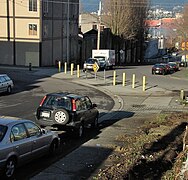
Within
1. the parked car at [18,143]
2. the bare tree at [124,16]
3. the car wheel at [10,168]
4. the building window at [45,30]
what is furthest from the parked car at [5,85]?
the bare tree at [124,16]

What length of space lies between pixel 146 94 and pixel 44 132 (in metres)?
21.3

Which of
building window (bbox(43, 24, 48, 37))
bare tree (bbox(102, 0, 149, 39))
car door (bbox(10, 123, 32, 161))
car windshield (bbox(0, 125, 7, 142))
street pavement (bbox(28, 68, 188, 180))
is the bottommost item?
street pavement (bbox(28, 68, 188, 180))

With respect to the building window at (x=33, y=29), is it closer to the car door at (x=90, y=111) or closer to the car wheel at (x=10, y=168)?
the car door at (x=90, y=111)

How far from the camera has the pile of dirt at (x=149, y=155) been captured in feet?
31.5

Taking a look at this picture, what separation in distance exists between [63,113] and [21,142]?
15.6ft

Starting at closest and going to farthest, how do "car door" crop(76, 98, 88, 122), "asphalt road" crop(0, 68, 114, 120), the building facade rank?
"car door" crop(76, 98, 88, 122), "asphalt road" crop(0, 68, 114, 120), the building facade

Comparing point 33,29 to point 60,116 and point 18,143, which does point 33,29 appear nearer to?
point 60,116

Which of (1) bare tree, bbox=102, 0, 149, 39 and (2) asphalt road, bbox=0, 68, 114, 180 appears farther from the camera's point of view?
(1) bare tree, bbox=102, 0, 149, 39

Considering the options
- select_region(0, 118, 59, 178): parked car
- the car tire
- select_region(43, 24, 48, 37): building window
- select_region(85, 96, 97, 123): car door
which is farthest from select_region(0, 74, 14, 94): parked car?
select_region(43, 24, 48, 37): building window

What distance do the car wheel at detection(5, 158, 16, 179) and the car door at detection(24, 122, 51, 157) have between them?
43.1 inches

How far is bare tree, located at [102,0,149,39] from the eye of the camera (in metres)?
77.7

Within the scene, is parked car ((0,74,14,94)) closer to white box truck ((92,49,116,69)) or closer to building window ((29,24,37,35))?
building window ((29,24,37,35))

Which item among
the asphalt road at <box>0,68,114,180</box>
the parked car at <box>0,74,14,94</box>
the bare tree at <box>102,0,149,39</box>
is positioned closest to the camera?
the asphalt road at <box>0,68,114,180</box>

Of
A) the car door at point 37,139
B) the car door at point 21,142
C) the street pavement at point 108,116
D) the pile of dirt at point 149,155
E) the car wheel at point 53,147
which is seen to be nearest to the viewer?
the pile of dirt at point 149,155
